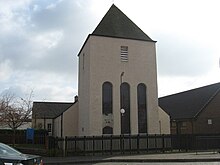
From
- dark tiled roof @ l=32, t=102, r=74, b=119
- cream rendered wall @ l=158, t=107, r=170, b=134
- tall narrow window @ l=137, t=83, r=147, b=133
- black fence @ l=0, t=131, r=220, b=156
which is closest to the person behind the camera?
black fence @ l=0, t=131, r=220, b=156

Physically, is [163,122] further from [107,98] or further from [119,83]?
[107,98]

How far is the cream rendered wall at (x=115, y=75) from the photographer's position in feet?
89.5

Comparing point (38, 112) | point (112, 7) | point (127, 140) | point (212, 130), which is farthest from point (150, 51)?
point (38, 112)

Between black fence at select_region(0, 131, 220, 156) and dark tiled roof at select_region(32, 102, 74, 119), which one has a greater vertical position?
dark tiled roof at select_region(32, 102, 74, 119)

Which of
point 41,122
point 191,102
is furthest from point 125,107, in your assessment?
point 41,122

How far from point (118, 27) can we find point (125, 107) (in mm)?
8129

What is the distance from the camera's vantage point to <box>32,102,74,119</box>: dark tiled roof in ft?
188

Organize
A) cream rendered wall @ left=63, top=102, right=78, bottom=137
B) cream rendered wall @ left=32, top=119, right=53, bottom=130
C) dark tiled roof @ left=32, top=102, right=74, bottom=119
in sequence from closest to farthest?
cream rendered wall @ left=63, top=102, right=78, bottom=137 → cream rendered wall @ left=32, top=119, right=53, bottom=130 → dark tiled roof @ left=32, top=102, right=74, bottom=119

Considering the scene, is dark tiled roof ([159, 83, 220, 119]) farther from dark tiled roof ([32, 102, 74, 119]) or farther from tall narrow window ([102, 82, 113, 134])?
dark tiled roof ([32, 102, 74, 119])

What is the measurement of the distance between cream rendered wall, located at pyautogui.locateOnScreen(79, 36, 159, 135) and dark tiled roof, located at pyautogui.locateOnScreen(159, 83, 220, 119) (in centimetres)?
933

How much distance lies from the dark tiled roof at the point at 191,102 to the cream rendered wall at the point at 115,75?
367 inches

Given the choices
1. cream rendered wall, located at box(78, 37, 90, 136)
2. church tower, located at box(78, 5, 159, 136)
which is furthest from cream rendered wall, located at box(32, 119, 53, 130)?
church tower, located at box(78, 5, 159, 136)

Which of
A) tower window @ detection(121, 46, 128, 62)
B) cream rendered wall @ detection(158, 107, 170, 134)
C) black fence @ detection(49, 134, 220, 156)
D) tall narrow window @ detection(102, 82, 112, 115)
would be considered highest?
tower window @ detection(121, 46, 128, 62)

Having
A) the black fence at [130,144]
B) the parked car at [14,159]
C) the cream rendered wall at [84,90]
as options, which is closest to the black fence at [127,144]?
the black fence at [130,144]
